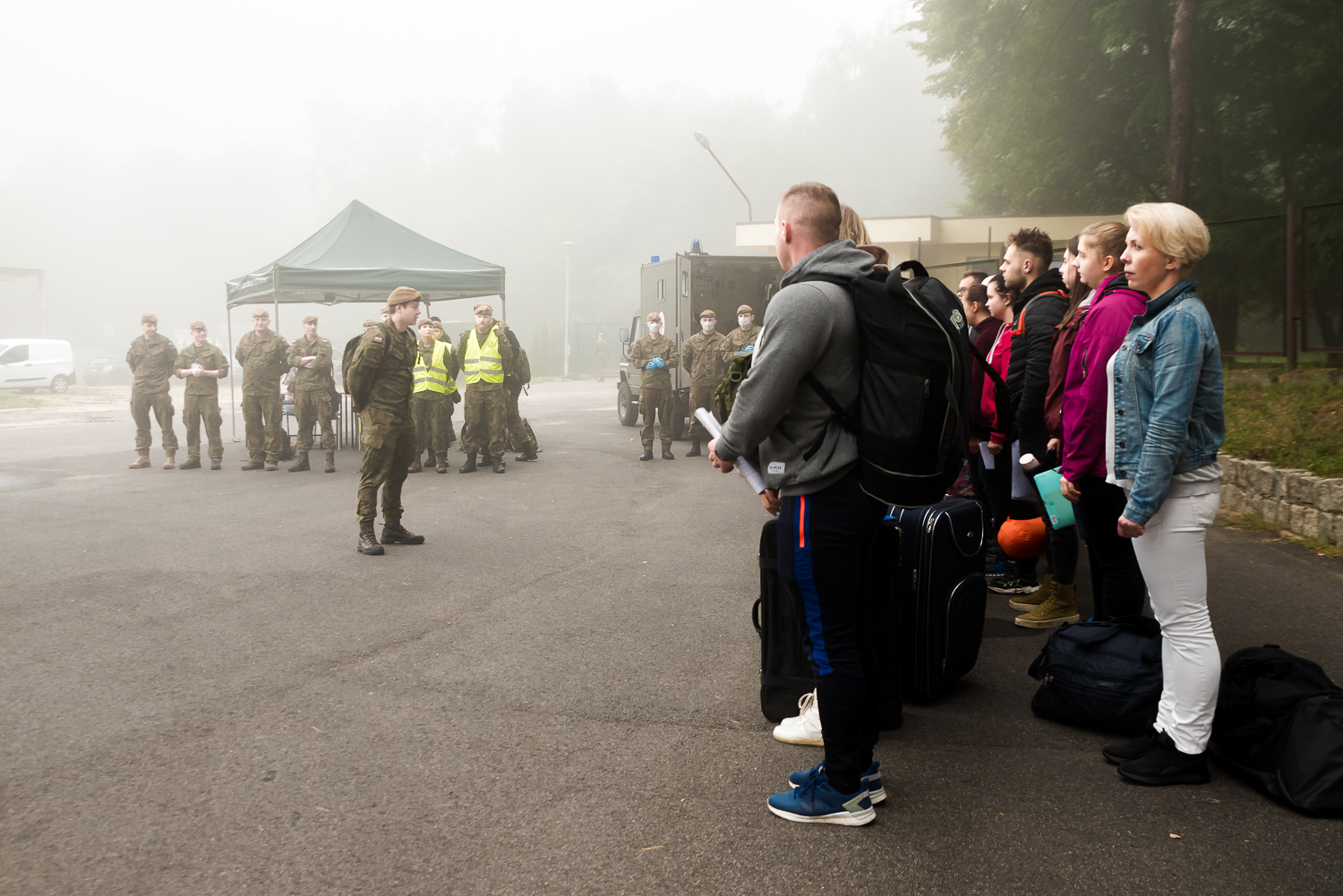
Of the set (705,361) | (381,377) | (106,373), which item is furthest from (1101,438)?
(106,373)

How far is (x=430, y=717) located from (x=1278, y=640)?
4.06 meters

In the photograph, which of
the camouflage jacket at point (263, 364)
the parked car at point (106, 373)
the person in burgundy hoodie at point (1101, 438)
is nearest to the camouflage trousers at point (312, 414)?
the camouflage jacket at point (263, 364)

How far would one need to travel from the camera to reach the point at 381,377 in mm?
7906

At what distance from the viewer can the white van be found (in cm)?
2959

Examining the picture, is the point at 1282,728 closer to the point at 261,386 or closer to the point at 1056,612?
the point at 1056,612

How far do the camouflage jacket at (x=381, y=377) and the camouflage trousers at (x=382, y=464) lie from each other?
50mm

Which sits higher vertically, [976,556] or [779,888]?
[976,556]

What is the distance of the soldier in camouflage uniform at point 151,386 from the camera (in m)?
13.0

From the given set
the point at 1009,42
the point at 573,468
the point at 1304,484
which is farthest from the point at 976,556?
the point at 1009,42

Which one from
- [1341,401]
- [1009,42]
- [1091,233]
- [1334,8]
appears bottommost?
[1341,401]

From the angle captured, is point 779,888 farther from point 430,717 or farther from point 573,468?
point 573,468

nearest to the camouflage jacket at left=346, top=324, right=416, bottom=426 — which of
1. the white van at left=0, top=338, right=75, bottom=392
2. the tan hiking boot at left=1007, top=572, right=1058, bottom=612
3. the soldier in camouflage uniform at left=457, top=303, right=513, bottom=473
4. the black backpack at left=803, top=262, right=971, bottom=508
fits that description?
the soldier in camouflage uniform at left=457, top=303, right=513, bottom=473

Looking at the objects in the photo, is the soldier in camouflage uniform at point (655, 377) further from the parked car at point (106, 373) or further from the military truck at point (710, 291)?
the parked car at point (106, 373)

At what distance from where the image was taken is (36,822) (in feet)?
10.7
